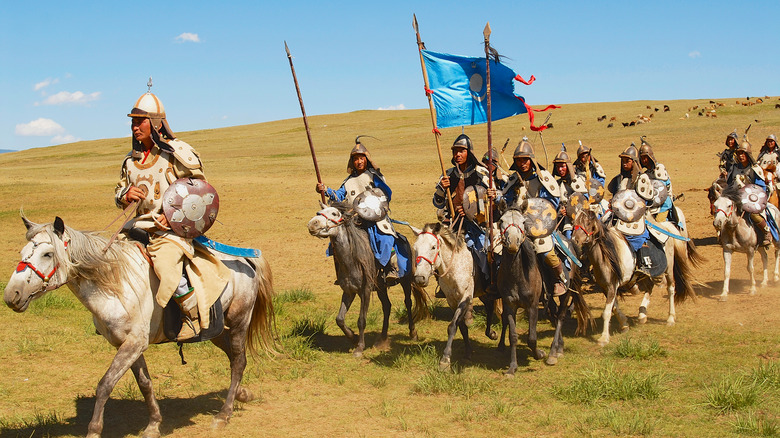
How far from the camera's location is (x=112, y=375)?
5.86 m

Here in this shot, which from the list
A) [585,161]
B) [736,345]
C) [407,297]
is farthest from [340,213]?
[585,161]

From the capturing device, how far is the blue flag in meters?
9.78

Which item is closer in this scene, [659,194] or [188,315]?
[188,315]

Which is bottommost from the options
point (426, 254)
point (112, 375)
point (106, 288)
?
point (112, 375)

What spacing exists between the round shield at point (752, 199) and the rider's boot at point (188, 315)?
10.3 m

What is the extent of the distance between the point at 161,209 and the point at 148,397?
68.8 inches

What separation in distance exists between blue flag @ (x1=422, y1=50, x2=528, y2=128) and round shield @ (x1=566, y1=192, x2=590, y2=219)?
208cm

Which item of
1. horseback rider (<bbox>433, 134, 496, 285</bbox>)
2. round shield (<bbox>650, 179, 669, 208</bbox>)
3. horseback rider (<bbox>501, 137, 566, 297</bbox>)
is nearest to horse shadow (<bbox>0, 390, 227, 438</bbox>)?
horseback rider (<bbox>433, 134, 496, 285</bbox>)

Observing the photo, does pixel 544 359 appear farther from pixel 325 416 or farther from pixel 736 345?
pixel 325 416

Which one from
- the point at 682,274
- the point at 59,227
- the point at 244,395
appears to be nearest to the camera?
the point at 59,227

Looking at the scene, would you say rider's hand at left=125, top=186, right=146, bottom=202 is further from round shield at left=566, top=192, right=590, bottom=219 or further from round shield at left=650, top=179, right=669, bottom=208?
round shield at left=650, top=179, right=669, bottom=208

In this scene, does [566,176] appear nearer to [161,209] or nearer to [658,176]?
[658,176]

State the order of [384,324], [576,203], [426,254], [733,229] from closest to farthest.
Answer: [426,254] → [384,324] → [576,203] → [733,229]

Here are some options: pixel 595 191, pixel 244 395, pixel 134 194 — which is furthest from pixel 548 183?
pixel 134 194
